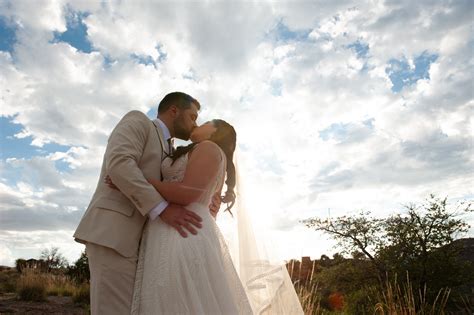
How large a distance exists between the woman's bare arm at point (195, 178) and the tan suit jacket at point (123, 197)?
0.36 ft

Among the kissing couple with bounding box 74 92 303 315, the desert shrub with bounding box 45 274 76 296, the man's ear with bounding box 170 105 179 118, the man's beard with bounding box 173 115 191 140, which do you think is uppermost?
the man's ear with bounding box 170 105 179 118

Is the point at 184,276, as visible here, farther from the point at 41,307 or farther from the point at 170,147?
the point at 41,307

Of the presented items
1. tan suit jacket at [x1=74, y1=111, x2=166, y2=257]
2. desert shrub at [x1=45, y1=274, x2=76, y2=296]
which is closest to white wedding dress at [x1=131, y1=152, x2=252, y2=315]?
tan suit jacket at [x1=74, y1=111, x2=166, y2=257]

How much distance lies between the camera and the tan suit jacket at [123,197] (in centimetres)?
290

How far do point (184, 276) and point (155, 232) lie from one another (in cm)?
41

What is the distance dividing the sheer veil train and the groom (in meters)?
0.95

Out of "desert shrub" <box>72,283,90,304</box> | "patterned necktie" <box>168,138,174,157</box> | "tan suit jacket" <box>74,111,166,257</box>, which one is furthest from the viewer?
"desert shrub" <box>72,283,90,304</box>

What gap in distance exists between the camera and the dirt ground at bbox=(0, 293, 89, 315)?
9225 millimetres

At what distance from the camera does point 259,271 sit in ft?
12.2

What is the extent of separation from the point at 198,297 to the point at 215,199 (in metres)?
1.17

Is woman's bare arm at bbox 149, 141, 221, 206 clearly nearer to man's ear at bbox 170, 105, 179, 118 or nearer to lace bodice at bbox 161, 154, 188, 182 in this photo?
lace bodice at bbox 161, 154, 188, 182

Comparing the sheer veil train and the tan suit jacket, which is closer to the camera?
the tan suit jacket

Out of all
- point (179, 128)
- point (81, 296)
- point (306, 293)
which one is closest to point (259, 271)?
point (179, 128)

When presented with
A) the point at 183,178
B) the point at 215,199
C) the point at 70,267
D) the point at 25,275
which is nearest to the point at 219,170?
the point at 183,178
